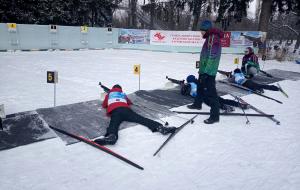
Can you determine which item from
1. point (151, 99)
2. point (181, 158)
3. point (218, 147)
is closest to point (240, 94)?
point (151, 99)

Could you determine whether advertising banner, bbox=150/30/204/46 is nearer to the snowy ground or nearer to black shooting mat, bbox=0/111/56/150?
the snowy ground

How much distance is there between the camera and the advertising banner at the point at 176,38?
68.0 feet

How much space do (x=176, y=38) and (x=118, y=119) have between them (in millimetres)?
17664

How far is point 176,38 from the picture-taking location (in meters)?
21.5

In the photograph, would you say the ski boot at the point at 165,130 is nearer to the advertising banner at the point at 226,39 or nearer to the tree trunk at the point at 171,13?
the advertising banner at the point at 226,39

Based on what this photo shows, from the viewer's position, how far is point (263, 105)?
22.9 ft

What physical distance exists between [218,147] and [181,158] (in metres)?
0.76

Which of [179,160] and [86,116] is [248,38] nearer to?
[86,116]

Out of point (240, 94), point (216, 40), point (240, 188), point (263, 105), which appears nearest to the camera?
point (240, 188)

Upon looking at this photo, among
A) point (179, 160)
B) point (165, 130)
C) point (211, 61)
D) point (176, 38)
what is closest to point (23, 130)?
point (165, 130)

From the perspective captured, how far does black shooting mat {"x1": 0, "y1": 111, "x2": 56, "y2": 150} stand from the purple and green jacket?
124 inches

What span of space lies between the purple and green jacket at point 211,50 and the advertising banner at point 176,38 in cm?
1566

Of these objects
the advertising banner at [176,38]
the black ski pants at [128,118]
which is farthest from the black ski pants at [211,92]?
the advertising banner at [176,38]

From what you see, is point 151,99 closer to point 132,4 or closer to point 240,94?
point 240,94
